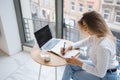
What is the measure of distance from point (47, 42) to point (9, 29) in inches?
39.6

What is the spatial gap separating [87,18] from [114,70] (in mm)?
524

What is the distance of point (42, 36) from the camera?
5.29ft

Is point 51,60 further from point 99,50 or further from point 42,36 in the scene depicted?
point 99,50

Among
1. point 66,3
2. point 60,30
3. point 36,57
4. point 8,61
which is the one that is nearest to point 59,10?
point 66,3

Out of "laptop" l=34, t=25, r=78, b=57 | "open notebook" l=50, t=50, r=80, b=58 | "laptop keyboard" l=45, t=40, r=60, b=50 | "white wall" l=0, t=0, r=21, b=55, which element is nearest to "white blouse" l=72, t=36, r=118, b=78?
"open notebook" l=50, t=50, r=80, b=58

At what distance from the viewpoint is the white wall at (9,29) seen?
229 cm

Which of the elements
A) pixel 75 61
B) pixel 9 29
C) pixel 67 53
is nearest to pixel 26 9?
pixel 9 29

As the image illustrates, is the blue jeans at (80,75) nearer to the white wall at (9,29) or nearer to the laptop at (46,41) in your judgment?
the laptop at (46,41)

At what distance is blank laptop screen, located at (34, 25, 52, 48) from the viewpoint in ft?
5.11

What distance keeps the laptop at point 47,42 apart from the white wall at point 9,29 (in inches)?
37.1

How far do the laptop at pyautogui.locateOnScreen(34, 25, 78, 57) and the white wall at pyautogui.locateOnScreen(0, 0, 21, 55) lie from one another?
94 centimetres

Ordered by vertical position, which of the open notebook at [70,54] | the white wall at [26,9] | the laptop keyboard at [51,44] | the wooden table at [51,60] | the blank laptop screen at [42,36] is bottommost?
the wooden table at [51,60]

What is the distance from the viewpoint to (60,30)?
2.20 metres

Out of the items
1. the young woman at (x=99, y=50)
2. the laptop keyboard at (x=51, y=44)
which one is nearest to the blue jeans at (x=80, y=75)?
the young woman at (x=99, y=50)
